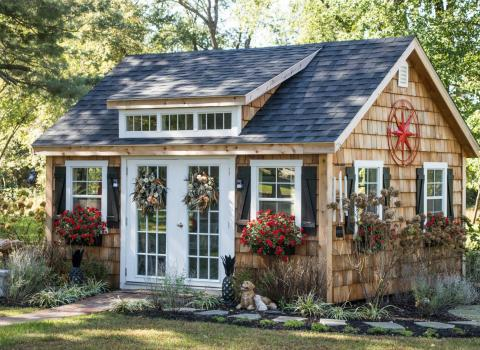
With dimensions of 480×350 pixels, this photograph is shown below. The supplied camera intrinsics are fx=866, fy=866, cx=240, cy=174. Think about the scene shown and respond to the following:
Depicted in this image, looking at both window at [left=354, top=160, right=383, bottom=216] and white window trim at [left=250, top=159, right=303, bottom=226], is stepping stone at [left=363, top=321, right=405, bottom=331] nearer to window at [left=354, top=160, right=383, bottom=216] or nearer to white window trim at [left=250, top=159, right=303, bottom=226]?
white window trim at [left=250, top=159, right=303, bottom=226]

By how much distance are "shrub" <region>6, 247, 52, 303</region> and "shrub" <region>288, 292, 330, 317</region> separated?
3.86m

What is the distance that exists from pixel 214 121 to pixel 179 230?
181 cm

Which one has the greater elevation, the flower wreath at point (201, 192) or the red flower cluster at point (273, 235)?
the flower wreath at point (201, 192)

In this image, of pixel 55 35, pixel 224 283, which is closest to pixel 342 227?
pixel 224 283

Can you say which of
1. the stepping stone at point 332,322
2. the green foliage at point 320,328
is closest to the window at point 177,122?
the stepping stone at point 332,322

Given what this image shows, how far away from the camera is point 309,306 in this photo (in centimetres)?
1161

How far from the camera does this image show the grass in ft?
37.8

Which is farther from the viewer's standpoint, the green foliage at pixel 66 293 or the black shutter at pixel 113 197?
the black shutter at pixel 113 197

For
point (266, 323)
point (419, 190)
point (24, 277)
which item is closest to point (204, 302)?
point (266, 323)

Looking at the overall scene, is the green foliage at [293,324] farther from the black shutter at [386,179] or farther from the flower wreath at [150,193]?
the flower wreath at [150,193]

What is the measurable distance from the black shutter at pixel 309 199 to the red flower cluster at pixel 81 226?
360 cm

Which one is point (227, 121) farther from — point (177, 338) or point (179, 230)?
point (177, 338)

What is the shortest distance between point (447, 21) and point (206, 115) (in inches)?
412

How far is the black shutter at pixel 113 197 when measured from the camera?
46.5ft
